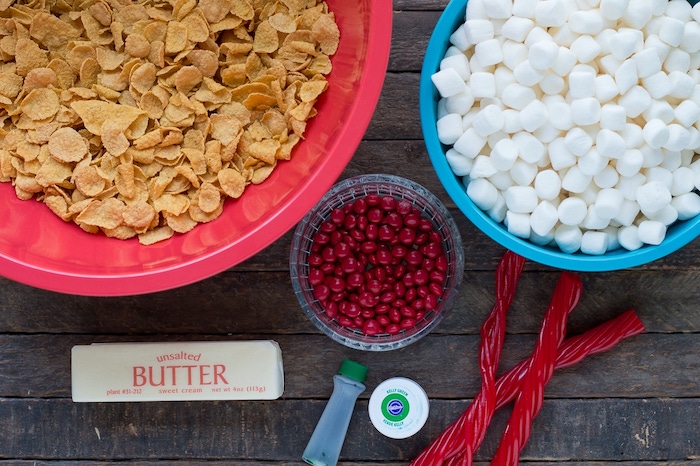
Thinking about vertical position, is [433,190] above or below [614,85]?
below

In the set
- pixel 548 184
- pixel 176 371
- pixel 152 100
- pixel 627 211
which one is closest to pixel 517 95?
pixel 548 184

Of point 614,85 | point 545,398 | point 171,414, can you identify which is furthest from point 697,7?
point 171,414

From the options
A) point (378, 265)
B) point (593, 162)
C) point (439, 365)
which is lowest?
point (439, 365)

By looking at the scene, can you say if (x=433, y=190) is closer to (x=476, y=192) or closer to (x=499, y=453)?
(x=476, y=192)

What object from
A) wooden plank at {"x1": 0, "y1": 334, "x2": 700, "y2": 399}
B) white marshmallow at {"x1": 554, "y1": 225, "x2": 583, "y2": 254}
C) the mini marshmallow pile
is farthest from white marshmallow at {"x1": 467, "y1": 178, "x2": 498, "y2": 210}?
wooden plank at {"x1": 0, "y1": 334, "x2": 700, "y2": 399}

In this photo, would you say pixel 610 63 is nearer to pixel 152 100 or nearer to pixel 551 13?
pixel 551 13
